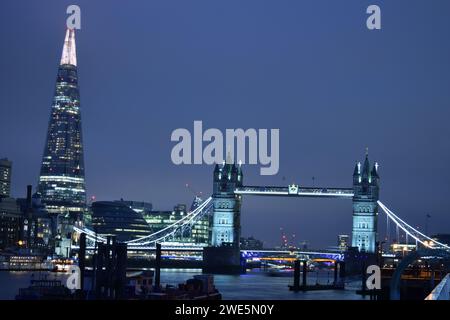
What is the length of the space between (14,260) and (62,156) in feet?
261

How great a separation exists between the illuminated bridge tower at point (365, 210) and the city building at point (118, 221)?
52.7m

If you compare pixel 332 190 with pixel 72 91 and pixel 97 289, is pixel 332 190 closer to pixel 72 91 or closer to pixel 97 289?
pixel 97 289

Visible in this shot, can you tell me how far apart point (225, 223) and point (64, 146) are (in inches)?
3177

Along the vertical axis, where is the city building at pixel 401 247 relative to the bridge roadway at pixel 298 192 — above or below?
below

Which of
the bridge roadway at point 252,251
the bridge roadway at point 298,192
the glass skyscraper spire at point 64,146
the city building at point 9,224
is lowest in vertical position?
the bridge roadway at point 252,251

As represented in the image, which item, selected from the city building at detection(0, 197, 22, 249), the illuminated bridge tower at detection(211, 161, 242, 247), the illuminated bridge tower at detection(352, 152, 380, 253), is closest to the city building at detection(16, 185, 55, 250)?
the city building at detection(0, 197, 22, 249)

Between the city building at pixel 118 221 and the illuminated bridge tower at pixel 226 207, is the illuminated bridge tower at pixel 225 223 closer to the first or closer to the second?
the illuminated bridge tower at pixel 226 207

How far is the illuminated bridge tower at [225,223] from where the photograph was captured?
9588cm

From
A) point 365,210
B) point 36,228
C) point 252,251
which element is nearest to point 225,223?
point 252,251

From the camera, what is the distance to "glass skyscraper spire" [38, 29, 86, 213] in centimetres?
17425

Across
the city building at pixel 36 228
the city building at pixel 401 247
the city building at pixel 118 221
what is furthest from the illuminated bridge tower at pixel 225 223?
the city building at pixel 118 221

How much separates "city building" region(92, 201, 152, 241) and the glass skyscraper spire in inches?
896

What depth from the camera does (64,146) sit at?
174500mm
